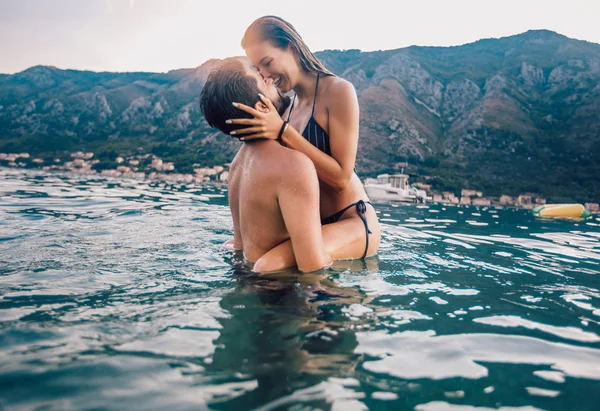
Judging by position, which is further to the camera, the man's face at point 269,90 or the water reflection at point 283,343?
the man's face at point 269,90

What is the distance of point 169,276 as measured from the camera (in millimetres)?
3100

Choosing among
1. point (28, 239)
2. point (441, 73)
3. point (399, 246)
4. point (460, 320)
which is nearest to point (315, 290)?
point (460, 320)

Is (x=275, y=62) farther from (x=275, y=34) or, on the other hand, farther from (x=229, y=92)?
(x=229, y=92)

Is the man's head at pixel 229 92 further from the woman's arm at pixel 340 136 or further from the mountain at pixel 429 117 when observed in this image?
the mountain at pixel 429 117

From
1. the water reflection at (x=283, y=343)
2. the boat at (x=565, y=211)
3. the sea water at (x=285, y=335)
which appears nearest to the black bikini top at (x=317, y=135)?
the sea water at (x=285, y=335)

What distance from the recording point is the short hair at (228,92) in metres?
2.79

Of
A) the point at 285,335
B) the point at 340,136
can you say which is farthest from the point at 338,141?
the point at 285,335

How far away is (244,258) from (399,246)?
2.68m

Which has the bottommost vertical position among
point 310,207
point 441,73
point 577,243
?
point 577,243

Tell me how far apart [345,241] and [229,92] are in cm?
186

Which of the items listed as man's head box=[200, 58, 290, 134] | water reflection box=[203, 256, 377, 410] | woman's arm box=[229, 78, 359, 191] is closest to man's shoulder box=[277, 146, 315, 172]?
woman's arm box=[229, 78, 359, 191]

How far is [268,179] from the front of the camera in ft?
A: 9.11

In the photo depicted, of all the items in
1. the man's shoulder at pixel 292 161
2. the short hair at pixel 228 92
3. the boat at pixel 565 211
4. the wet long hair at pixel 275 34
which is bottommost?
the boat at pixel 565 211

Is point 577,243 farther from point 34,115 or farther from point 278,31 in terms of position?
point 34,115
